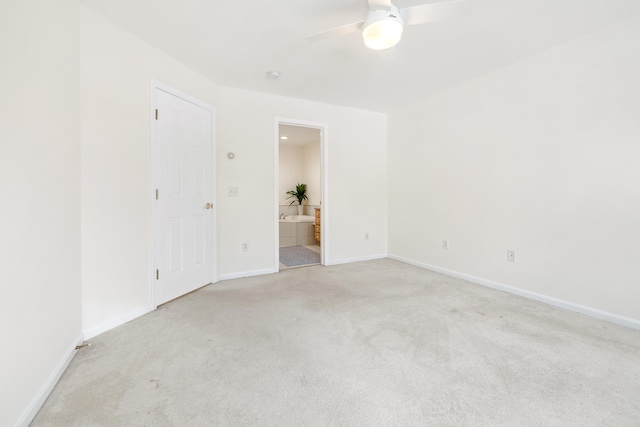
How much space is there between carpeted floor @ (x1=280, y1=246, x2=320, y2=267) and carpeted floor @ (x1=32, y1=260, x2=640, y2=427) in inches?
63.2

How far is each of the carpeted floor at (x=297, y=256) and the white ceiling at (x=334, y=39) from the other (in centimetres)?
251

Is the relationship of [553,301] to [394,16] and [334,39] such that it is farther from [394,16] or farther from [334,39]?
[334,39]

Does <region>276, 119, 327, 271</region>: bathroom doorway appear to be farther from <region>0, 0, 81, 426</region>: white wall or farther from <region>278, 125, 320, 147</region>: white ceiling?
<region>0, 0, 81, 426</region>: white wall

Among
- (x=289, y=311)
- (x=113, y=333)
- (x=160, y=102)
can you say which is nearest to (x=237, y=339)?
(x=289, y=311)

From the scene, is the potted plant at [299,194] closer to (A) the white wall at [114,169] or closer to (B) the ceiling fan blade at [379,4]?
(A) the white wall at [114,169]

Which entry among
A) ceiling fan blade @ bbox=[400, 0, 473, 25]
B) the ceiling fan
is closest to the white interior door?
the ceiling fan

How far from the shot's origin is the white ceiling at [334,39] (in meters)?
1.87

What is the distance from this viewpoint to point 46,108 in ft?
4.68

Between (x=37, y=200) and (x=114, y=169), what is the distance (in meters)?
0.79

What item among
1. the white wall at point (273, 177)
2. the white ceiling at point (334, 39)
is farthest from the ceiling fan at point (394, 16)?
the white wall at point (273, 177)

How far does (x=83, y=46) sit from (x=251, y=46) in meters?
1.21

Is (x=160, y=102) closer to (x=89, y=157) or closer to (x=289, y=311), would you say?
(x=89, y=157)

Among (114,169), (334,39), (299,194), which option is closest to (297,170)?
(299,194)

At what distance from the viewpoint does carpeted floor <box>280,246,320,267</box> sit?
4.15 metres
